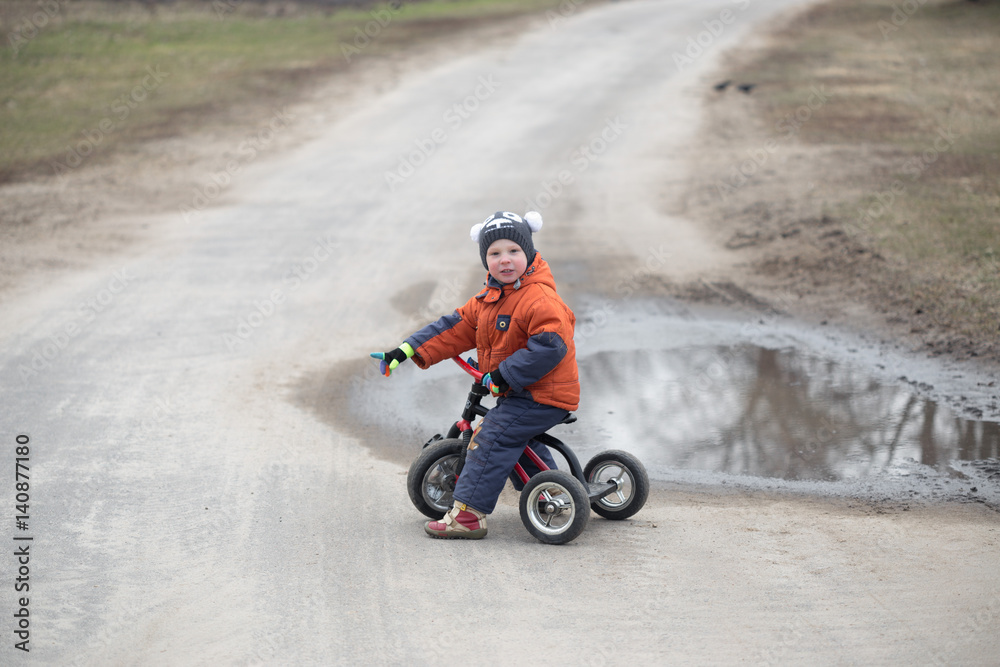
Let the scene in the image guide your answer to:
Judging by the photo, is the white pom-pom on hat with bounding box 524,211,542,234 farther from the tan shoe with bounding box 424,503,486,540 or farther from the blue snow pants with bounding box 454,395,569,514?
the tan shoe with bounding box 424,503,486,540

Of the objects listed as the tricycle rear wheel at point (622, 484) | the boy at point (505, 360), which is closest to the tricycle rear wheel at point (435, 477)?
the boy at point (505, 360)

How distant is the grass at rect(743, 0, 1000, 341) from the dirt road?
2219mm

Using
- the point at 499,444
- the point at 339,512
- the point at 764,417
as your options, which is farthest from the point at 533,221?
the point at 764,417

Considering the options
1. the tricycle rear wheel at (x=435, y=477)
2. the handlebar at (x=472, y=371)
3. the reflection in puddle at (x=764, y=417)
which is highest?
the handlebar at (x=472, y=371)

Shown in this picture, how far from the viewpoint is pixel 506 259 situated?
4.73m

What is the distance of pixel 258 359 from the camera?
311 inches

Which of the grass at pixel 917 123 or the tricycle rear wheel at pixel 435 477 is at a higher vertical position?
the grass at pixel 917 123

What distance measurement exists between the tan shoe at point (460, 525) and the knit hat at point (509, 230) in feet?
4.33

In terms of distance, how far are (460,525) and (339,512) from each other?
2.65 ft

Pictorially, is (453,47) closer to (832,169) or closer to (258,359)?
(832,169)

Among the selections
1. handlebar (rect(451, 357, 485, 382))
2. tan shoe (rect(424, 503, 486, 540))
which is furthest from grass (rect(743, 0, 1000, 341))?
tan shoe (rect(424, 503, 486, 540))

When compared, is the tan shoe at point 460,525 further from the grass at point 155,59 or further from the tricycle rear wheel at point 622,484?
the grass at point 155,59

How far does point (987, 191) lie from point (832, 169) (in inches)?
79.4

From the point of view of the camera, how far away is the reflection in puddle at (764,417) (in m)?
6.22
